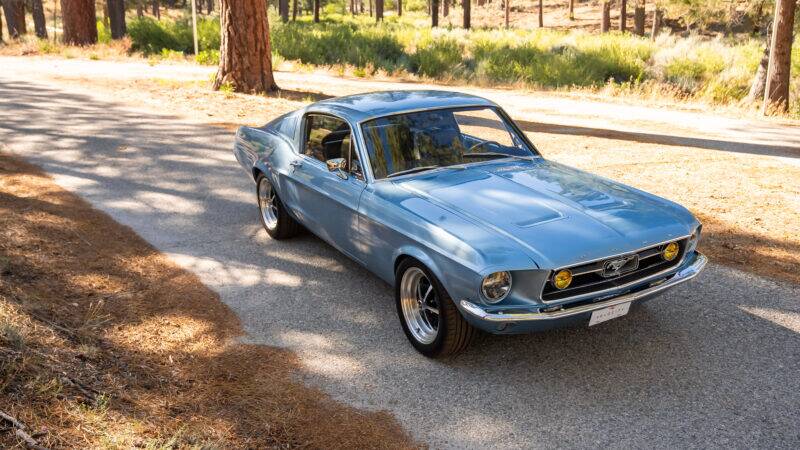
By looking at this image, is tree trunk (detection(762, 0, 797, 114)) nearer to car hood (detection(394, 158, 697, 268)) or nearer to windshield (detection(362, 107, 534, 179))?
windshield (detection(362, 107, 534, 179))

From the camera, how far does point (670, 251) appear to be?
454 centimetres

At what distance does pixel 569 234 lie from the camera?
4141mm

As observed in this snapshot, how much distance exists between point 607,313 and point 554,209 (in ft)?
2.51

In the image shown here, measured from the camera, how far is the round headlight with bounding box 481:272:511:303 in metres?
3.97

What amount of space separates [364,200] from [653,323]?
89.9 inches

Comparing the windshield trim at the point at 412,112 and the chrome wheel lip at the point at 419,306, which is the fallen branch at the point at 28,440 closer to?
the chrome wheel lip at the point at 419,306

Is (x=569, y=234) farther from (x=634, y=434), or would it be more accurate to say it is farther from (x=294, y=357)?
(x=294, y=357)

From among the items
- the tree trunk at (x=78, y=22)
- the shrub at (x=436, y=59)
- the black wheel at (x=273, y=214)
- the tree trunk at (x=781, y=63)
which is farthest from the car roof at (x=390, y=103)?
the tree trunk at (x=78, y=22)

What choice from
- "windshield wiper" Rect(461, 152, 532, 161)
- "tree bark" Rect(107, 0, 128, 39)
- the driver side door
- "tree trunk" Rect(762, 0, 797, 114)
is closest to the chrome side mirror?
the driver side door

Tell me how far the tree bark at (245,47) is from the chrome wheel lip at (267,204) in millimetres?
7840

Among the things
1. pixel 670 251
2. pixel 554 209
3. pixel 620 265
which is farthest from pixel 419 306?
pixel 670 251

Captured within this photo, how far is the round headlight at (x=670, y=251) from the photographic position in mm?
4500

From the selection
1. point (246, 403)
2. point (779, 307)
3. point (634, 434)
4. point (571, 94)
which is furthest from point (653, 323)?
point (571, 94)

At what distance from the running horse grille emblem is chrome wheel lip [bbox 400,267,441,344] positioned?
1101 mm
